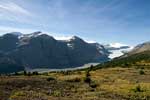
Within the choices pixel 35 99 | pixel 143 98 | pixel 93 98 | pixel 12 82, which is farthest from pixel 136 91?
pixel 35 99

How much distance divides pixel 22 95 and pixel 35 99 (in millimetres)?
3356

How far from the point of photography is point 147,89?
213ft

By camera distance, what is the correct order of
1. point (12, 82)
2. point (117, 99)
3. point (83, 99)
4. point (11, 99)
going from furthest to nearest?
point (12, 82) < point (117, 99) < point (83, 99) < point (11, 99)

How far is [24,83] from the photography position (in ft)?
201

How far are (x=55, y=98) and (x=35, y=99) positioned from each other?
160 inches

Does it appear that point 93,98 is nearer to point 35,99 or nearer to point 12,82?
point 35,99

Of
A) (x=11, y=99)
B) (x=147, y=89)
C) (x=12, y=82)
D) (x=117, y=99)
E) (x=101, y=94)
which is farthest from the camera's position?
(x=147, y=89)

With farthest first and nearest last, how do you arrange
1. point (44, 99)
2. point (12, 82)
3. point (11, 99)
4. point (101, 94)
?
point (12, 82) < point (101, 94) < point (44, 99) < point (11, 99)

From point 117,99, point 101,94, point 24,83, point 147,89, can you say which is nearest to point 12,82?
point 24,83

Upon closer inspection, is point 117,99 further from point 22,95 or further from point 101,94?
point 22,95

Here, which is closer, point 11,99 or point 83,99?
point 11,99

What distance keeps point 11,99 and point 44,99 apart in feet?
15.7

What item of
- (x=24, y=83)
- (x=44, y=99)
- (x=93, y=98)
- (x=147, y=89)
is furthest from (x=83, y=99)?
(x=147, y=89)

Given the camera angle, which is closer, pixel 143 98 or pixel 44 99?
pixel 44 99
